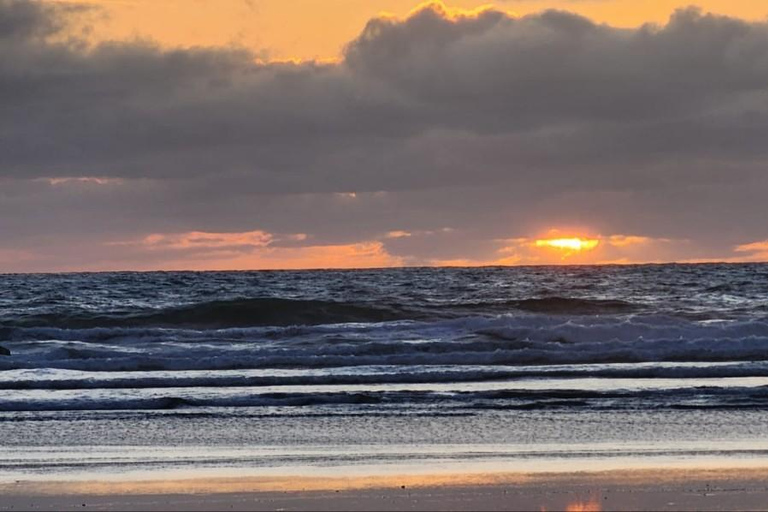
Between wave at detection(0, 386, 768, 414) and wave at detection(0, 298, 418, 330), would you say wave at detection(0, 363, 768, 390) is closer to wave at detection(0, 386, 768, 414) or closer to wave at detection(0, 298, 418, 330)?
wave at detection(0, 386, 768, 414)

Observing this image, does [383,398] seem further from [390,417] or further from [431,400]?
[390,417]

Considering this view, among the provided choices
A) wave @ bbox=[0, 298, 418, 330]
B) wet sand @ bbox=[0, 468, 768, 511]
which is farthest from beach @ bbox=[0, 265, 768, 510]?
wave @ bbox=[0, 298, 418, 330]

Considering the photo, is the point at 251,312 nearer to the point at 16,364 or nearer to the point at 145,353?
the point at 145,353

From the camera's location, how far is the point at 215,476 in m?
11.2

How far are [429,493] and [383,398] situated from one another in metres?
7.24

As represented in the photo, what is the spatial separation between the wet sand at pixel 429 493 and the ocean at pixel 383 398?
0.55 m

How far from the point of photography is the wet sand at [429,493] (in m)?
9.68

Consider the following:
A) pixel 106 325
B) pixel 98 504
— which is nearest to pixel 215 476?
pixel 98 504

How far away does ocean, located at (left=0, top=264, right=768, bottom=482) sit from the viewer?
1217cm

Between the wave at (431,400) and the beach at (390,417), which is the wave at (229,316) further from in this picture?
the wave at (431,400)

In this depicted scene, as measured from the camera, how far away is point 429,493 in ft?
33.2

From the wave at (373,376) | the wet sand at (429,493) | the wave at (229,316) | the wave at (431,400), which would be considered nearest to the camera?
the wet sand at (429,493)

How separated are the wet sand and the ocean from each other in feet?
1.79

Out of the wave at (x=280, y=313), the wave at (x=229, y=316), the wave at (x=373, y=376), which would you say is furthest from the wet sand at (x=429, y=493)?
the wave at (x=229, y=316)
